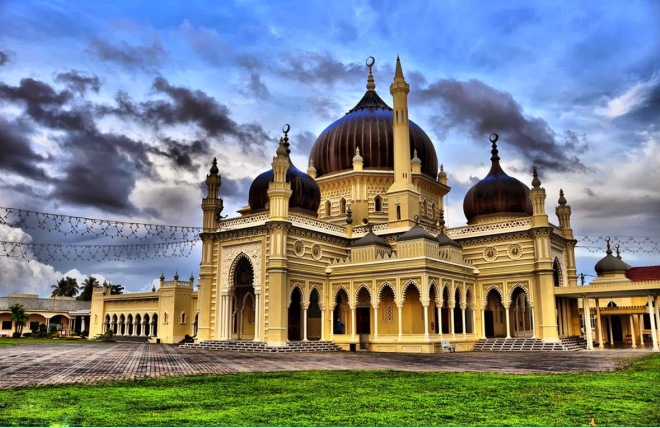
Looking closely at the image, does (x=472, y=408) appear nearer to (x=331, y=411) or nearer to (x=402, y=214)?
(x=331, y=411)

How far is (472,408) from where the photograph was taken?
793cm

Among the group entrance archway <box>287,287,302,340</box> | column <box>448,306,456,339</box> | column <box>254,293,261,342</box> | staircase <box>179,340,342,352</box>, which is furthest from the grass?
entrance archway <box>287,287,302,340</box>

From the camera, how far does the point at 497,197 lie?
3912cm

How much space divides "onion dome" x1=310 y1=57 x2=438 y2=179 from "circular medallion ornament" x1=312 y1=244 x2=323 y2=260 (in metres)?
9.52

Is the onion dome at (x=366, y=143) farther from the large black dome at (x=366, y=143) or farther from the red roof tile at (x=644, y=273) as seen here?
the red roof tile at (x=644, y=273)

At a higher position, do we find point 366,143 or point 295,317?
point 366,143

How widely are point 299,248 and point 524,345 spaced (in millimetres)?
13725

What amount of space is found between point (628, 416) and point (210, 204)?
31.9 metres

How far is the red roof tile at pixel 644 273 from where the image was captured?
4700 centimetres

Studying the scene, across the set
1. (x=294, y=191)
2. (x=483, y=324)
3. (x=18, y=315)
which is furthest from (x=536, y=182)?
(x=18, y=315)

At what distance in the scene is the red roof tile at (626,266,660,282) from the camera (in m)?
47.0

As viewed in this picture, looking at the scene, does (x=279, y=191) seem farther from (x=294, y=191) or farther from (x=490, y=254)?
(x=490, y=254)

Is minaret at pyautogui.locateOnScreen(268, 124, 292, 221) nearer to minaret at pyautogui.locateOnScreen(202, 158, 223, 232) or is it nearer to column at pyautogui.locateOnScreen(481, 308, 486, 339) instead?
minaret at pyautogui.locateOnScreen(202, 158, 223, 232)

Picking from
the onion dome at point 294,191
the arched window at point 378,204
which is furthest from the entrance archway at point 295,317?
the arched window at point 378,204
